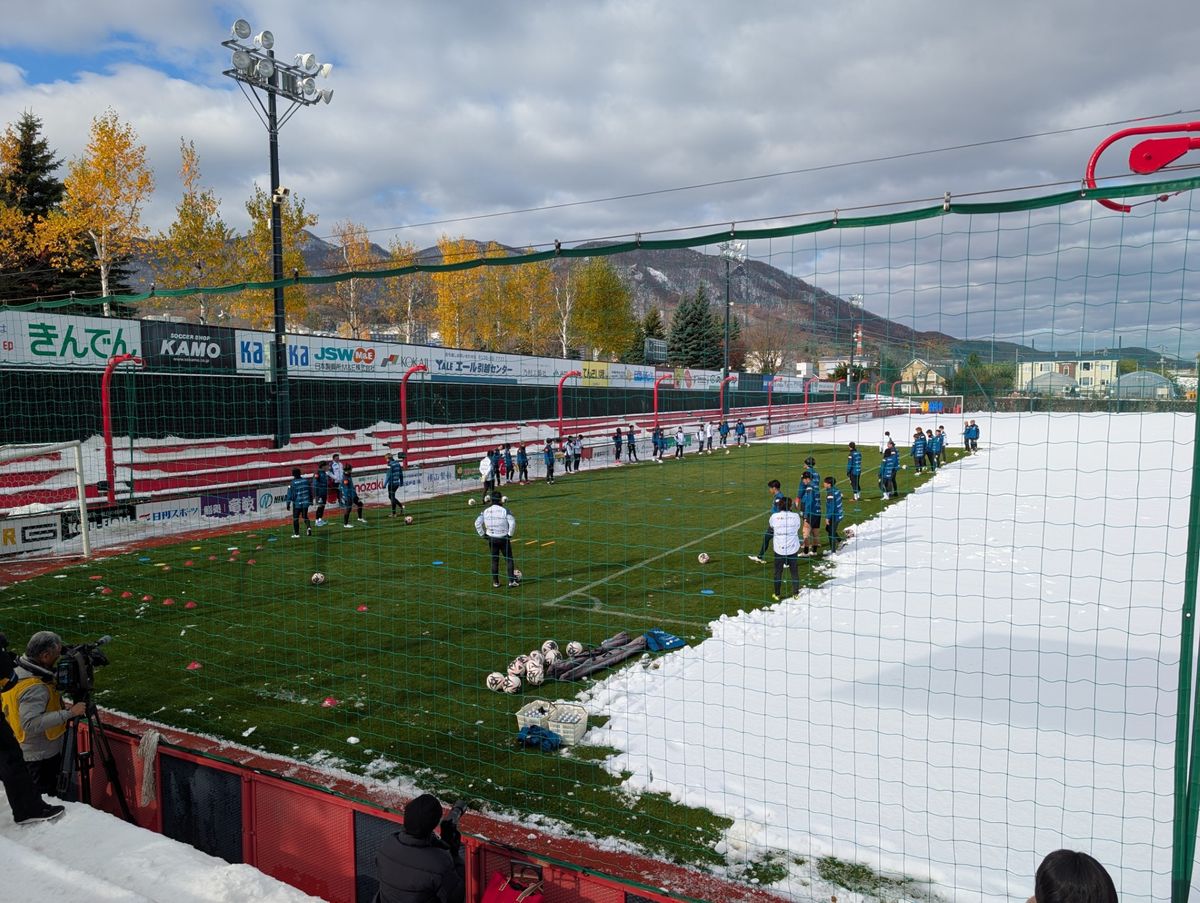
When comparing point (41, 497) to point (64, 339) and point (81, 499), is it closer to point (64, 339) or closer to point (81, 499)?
point (81, 499)

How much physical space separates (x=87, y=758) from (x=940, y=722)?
6.74 m

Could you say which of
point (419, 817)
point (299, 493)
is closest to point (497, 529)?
point (299, 493)

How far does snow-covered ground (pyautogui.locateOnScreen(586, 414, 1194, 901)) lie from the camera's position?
4691 mm

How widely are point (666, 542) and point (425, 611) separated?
600cm

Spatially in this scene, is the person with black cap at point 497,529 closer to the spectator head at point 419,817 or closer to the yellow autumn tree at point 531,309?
the spectator head at point 419,817

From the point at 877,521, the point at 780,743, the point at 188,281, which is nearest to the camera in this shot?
the point at 780,743

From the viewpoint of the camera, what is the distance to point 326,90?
16453mm

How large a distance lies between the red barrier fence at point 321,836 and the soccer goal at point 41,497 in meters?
10.1

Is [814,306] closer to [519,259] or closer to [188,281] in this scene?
[519,259]

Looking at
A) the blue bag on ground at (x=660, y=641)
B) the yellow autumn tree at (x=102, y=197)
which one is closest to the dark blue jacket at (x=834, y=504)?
the blue bag on ground at (x=660, y=641)

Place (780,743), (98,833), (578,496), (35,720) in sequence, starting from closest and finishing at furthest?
(98,833) < (35,720) < (780,743) < (578,496)

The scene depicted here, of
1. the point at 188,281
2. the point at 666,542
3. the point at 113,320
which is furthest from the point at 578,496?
the point at 188,281

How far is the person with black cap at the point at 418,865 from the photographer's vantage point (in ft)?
10.2

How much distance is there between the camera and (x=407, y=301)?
4953 cm
